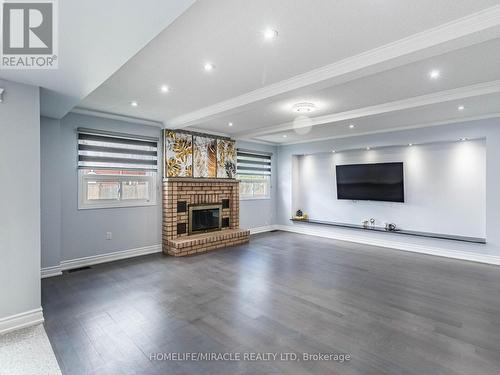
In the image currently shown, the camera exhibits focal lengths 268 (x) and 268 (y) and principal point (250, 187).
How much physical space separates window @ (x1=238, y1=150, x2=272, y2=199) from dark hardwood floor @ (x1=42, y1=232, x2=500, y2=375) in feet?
9.98

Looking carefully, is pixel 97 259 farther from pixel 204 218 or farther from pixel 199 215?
pixel 204 218

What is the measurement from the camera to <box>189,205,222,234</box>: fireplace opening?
605 cm

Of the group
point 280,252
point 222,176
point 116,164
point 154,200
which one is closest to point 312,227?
point 280,252

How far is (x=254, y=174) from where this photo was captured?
7832 mm

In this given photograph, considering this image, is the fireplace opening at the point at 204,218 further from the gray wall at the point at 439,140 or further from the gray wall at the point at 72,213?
the gray wall at the point at 439,140

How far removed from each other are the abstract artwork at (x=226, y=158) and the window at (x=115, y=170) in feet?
5.13

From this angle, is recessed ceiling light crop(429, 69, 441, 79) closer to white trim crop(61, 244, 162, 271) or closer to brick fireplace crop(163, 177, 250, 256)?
brick fireplace crop(163, 177, 250, 256)

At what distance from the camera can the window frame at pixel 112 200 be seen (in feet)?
15.3

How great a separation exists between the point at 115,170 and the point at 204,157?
195cm

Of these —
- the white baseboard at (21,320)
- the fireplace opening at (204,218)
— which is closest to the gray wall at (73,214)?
the fireplace opening at (204,218)

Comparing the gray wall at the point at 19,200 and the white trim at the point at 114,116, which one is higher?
the white trim at the point at 114,116

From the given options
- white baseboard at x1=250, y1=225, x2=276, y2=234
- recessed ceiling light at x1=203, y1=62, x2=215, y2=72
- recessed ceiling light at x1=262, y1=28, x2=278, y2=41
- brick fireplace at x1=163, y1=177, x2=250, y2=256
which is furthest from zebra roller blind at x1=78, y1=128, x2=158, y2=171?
recessed ceiling light at x1=262, y1=28, x2=278, y2=41

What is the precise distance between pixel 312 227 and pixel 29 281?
6.28m

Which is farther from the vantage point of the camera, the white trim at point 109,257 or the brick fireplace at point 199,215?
the brick fireplace at point 199,215
